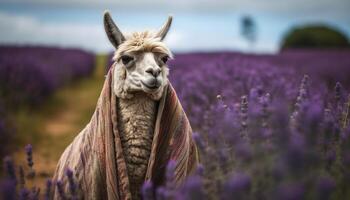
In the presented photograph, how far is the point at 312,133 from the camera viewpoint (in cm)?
185

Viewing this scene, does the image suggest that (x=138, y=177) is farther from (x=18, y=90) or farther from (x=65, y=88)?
(x=65, y=88)

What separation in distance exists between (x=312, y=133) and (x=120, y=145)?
1.40 m

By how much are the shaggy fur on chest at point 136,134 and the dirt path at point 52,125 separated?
366 centimetres

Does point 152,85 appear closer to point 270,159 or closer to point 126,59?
point 126,59

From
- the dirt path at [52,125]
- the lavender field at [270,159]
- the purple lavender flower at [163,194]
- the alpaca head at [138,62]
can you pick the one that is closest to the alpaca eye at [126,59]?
the alpaca head at [138,62]

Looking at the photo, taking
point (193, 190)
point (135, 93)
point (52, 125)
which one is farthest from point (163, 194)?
point (52, 125)

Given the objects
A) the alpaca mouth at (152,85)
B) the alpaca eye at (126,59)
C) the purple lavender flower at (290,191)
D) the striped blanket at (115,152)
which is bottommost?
the purple lavender flower at (290,191)

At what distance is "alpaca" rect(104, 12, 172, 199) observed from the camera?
9.72 ft

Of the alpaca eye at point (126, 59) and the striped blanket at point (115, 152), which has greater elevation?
the alpaca eye at point (126, 59)

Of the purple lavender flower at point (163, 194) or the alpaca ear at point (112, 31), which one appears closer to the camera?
the purple lavender flower at point (163, 194)

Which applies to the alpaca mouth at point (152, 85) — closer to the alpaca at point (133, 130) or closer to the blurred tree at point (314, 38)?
the alpaca at point (133, 130)

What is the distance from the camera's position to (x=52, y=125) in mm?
10844

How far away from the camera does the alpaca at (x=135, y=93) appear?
117 inches

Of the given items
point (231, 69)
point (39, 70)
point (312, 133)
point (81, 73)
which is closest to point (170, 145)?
point (312, 133)
